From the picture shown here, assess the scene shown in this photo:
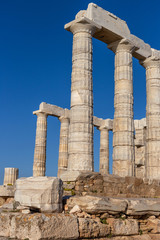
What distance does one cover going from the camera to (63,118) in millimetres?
32250

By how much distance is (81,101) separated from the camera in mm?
16844

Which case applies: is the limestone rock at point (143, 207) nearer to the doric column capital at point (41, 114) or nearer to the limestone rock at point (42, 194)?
the limestone rock at point (42, 194)

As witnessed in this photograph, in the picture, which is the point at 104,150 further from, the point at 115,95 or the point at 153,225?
the point at 153,225

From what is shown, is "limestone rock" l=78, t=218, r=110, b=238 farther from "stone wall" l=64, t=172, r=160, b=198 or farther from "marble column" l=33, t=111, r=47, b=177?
"marble column" l=33, t=111, r=47, b=177

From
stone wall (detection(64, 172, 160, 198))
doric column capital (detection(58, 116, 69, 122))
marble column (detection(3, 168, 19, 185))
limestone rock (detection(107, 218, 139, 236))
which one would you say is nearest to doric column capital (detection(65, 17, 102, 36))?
stone wall (detection(64, 172, 160, 198))

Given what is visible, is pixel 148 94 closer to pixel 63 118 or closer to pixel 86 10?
pixel 86 10

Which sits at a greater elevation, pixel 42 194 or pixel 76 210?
pixel 42 194

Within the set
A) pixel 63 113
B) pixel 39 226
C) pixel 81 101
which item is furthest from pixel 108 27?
pixel 63 113

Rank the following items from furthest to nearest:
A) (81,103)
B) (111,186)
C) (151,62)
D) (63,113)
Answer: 1. (63,113)
2. (151,62)
3. (81,103)
4. (111,186)

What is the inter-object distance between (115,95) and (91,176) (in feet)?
23.7

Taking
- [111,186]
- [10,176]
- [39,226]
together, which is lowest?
[39,226]

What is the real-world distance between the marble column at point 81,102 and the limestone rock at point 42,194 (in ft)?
22.0

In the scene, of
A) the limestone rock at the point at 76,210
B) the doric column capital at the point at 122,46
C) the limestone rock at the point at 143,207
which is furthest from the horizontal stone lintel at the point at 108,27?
the limestone rock at the point at 76,210

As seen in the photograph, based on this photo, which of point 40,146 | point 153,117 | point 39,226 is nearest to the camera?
point 39,226
